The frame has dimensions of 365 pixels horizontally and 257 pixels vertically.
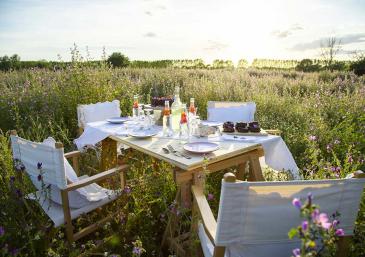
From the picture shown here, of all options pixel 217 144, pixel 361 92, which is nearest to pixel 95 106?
pixel 217 144

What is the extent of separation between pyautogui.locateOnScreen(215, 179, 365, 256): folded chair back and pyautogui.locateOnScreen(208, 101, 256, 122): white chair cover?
1.99m

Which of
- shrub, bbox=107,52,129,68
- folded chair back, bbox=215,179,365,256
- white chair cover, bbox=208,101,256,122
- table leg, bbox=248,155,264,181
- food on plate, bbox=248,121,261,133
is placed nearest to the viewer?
folded chair back, bbox=215,179,365,256

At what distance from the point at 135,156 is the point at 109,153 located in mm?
438

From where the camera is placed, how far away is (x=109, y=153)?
3.00m

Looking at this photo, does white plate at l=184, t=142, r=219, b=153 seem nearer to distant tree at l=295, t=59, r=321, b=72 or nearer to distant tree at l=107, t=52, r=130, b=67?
distant tree at l=107, t=52, r=130, b=67

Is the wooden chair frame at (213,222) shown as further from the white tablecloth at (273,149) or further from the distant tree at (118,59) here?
the distant tree at (118,59)

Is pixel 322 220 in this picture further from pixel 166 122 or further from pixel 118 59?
pixel 118 59

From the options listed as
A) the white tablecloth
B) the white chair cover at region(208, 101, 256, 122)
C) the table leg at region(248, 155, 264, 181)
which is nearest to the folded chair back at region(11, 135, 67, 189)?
the white tablecloth

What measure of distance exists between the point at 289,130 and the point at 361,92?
1914 millimetres

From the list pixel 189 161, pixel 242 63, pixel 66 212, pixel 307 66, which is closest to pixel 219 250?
pixel 189 161

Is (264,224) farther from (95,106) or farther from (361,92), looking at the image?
(361,92)

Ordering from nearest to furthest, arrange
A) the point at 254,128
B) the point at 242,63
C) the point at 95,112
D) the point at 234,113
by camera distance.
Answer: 1. the point at 254,128
2. the point at 234,113
3. the point at 95,112
4. the point at 242,63

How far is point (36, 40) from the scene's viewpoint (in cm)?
473

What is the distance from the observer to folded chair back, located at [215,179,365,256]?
3.97 feet
